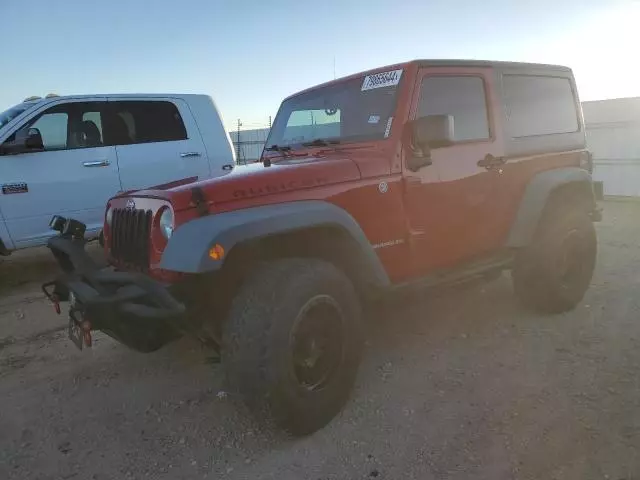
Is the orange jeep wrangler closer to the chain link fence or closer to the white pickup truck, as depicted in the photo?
the white pickup truck

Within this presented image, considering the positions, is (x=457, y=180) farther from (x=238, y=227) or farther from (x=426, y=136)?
(x=238, y=227)

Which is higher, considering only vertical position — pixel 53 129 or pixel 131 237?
pixel 53 129

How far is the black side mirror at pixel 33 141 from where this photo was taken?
5719 mm

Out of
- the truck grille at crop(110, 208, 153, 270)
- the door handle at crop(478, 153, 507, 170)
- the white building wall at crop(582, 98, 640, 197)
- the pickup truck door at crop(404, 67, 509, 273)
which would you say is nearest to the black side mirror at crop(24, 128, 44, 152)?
the truck grille at crop(110, 208, 153, 270)

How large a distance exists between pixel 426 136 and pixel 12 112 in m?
5.04

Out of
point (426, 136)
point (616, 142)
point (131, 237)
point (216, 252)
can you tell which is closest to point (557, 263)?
point (426, 136)

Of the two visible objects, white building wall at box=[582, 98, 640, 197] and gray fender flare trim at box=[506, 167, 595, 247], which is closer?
gray fender flare trim at box=[506, 167, 595, 247]

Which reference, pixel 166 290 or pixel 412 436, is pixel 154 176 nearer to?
pixel 166 290

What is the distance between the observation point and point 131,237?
3.03 m

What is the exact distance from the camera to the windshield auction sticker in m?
3.51

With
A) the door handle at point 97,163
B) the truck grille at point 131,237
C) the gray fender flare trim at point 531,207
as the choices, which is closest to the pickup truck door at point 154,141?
the door handle at point 97,163

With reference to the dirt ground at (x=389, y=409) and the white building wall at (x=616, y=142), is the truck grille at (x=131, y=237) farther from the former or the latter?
the white building wall at (x=616, y=142)

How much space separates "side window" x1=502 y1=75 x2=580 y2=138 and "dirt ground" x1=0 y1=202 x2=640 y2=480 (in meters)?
1.58

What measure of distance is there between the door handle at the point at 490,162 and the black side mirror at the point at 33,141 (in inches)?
186
